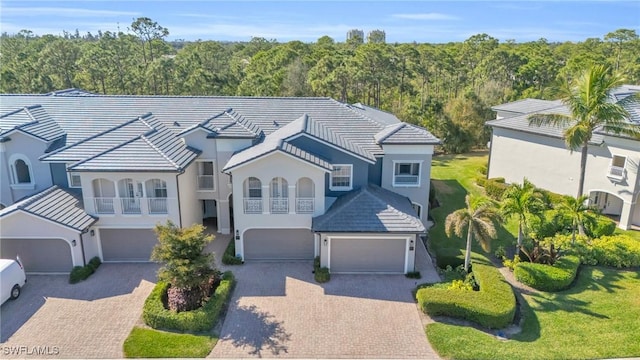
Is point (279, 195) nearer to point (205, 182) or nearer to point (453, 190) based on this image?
point (205, 182)

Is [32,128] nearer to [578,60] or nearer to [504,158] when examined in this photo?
[504,158]

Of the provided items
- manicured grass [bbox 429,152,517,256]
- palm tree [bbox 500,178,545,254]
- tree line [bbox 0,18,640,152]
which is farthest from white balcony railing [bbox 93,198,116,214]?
tree line [bbox 0,18,640,152]

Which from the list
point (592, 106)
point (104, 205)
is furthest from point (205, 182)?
point (592, 106)

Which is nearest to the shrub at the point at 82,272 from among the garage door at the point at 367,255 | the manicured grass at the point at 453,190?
the garage door at the point at 367,255

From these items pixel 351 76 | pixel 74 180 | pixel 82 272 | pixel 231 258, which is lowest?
pixel 82 272

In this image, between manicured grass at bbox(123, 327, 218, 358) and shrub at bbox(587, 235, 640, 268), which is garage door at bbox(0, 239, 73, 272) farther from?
shrub at bbox(587, 235, 640, 268)

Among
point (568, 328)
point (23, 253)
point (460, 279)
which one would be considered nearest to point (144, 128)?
point (23, 253)
